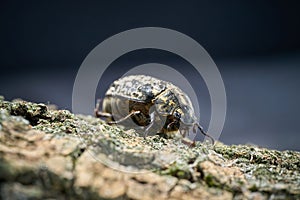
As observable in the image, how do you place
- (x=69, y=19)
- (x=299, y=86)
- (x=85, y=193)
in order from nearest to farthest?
(x=85, y=193) < (x=299, y=86) < (x=69, y=19)

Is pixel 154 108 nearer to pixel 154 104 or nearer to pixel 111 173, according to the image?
pixel 154 104

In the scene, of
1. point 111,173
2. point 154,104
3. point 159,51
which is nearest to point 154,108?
point 154,104


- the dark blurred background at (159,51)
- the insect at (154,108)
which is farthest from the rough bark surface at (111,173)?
the dark blurred background at (159,51)

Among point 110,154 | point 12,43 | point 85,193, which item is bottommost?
point 85,193

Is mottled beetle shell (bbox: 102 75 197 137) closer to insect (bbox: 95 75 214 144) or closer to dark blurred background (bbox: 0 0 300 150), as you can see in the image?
insect (bbox: 95 75 214 144)

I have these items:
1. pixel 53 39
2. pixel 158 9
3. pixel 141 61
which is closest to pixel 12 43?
pixel 53 39

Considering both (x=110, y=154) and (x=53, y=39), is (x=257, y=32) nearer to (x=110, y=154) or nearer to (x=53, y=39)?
(x=53, y=39)
